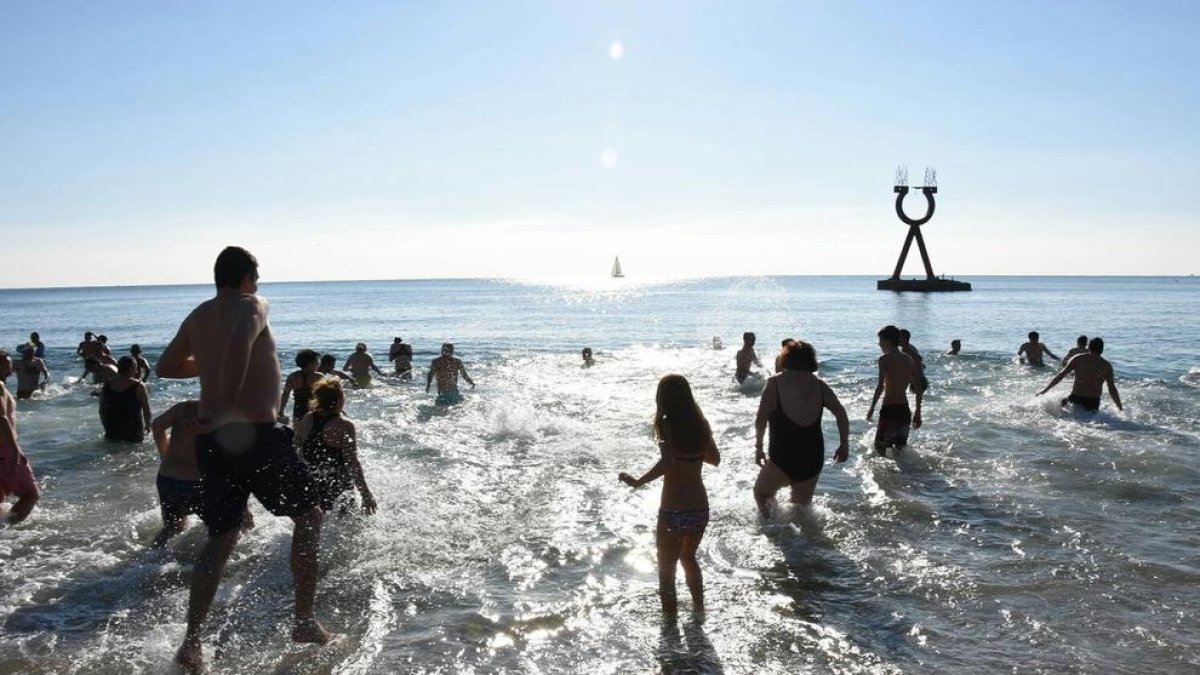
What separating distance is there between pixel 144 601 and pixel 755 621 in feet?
14.2

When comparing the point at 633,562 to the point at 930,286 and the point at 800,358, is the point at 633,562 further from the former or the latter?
the point at 930,286

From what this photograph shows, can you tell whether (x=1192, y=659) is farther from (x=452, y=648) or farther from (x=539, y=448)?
(x=539, y=448)

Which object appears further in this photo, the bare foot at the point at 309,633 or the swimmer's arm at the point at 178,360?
the bare foot at the point at 309,633

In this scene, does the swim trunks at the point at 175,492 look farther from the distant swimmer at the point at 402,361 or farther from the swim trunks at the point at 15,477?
the distant swimmer at the point at 402,361

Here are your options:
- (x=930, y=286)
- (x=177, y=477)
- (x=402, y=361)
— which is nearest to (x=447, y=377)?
(x=402, y=361)

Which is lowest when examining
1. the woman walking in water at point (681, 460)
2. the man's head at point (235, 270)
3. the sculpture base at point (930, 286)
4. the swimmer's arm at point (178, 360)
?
the woman walking in water at point (681, 460)

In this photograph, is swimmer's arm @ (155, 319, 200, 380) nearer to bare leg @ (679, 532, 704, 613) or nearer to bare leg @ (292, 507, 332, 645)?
bare leg @ (292, 507, 332, 645)

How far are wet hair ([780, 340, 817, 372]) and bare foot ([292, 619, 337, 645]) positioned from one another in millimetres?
4187

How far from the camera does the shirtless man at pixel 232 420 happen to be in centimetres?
373

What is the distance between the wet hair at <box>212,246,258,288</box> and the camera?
3873 millimetres

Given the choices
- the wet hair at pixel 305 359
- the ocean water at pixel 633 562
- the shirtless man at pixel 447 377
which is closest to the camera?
the ocean water at pixel 633 562

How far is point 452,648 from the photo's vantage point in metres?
4.64

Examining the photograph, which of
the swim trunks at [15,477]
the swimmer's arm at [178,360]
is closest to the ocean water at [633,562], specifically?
the swim trunks at [15,477]

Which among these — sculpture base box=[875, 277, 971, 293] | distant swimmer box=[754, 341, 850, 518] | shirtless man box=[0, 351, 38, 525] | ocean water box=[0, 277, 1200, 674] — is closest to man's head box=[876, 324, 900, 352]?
ocean water box=[0, 277, 1200, 674]
